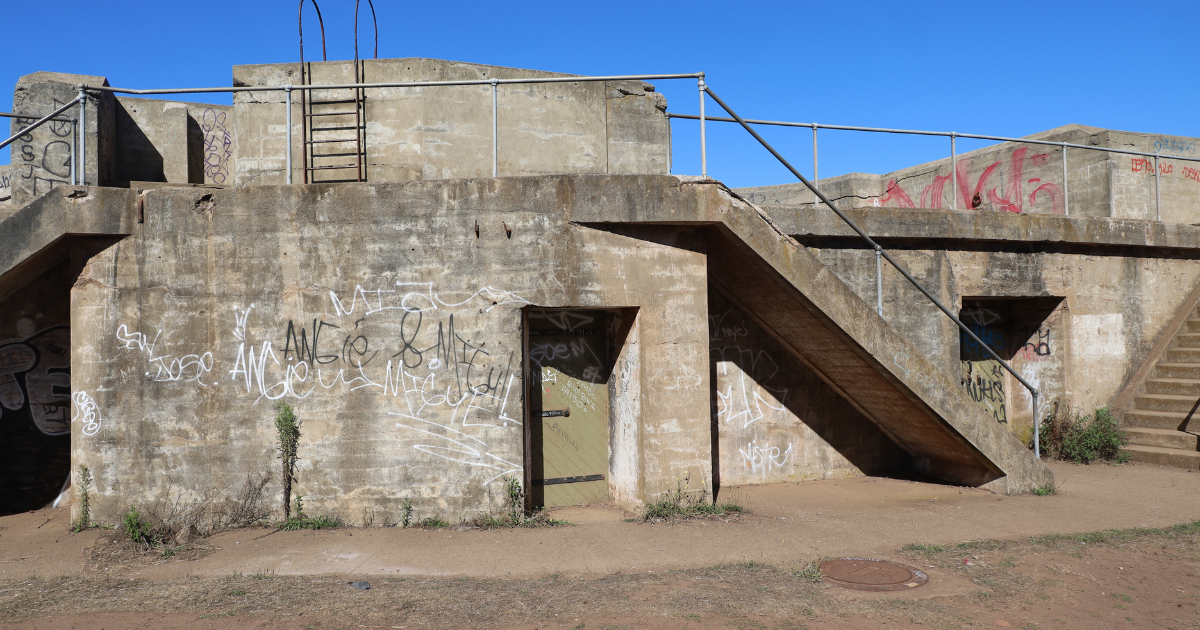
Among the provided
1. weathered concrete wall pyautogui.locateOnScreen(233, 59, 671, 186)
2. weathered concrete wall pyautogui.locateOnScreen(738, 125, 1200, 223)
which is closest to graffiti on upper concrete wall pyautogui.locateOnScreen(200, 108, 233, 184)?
weathered concrete wall pyautogui.locateOnScreen(233, 59, 671, 186)

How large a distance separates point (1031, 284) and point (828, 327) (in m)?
4.80

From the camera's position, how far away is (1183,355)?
1151 centimetres

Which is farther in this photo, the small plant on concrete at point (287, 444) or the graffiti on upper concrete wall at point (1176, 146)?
the graffiti on upper concrete wall at point (1176, 146)

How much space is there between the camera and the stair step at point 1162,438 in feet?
33.9

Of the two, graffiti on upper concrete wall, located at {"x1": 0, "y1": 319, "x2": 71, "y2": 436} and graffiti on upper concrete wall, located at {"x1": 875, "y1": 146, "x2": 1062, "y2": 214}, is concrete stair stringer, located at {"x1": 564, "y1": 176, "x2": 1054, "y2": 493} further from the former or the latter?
graffiti on upper concrete wall, located at {"x1": 0, "y1": 319, "x2": 71, "y2": 436}

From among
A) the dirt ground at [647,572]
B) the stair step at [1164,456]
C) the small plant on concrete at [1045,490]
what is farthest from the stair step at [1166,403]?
the small plant on concrete at [1045,490]

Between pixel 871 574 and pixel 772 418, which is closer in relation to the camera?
pixel 871 574

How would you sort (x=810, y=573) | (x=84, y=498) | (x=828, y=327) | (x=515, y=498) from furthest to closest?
(x=828, y=327)
(x=515, y=498)
(x=84, y=498)
(x=810, y=573)

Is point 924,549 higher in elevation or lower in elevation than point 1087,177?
lower

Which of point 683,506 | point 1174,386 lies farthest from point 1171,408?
point 683,506

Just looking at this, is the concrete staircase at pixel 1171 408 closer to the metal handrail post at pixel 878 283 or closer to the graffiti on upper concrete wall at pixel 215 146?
the metal handrail post at pixel 878 283

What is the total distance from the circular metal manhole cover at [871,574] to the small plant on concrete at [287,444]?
17.1ft

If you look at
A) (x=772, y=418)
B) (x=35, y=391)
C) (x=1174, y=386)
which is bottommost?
(x=772, y=418)

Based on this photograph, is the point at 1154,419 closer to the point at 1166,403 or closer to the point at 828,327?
the point at 1166,403
